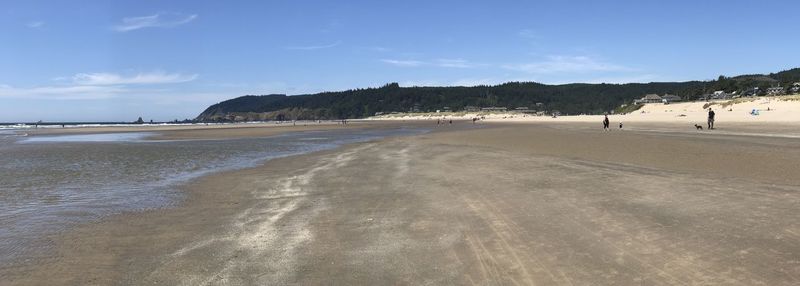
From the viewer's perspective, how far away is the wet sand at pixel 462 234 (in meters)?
5.84

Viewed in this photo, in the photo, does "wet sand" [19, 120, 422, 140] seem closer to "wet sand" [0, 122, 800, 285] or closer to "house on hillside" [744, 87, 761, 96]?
"wet sand" [0, 122, 800, 285]

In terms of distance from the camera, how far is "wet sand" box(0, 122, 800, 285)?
5844 mm

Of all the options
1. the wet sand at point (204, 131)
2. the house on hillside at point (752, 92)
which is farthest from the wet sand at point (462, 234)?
the house on hillside at point (752, 92)

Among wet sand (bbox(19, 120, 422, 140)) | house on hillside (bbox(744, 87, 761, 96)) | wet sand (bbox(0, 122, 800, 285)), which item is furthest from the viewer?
house on hillside (bbox(744, 87, 761, 96))

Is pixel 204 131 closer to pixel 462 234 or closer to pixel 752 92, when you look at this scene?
pixel 462 234

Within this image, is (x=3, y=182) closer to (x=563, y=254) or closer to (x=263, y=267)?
(x=263, y=267)

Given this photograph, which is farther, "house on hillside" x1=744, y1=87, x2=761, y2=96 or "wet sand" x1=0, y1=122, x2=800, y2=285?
"house on hillside" x1=744, y1=87, x2=761, y2=96

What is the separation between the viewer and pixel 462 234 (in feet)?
25.4

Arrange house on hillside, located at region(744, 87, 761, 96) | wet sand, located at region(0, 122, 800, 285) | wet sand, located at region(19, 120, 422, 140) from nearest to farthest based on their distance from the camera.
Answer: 1. wet sand, located at region(0, 122, 800, 285)
2. wet sand, located at region(19, 120, 422, 140)
3. house on hillside, located at region(744, 87, 761, 96)

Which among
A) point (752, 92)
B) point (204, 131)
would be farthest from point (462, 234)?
point (752, 92)

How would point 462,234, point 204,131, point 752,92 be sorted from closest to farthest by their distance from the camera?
point 462,234, point 204,131, point 752,92

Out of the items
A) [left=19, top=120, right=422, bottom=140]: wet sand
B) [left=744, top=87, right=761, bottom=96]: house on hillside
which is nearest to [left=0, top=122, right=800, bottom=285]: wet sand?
[left=19, top=120, right=422, bottom=140]: wet sand

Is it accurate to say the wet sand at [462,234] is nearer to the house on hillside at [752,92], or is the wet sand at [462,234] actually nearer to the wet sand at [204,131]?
the wet sand at [204,131]

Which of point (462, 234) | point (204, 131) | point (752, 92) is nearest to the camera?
point (462, 234)
